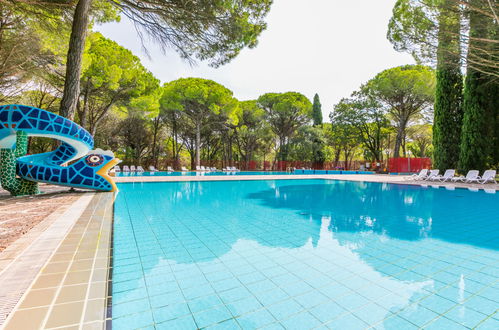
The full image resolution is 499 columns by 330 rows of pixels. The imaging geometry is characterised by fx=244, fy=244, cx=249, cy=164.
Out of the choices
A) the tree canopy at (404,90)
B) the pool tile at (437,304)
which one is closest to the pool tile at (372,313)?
the pool tile at (437,304)

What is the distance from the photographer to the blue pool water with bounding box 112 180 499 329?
1824 mm

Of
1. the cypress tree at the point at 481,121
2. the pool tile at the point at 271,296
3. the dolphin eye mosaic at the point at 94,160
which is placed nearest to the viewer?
the pool tile at the point at 271,296

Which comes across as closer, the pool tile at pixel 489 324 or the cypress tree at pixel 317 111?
the pool tile at pixel 489 324

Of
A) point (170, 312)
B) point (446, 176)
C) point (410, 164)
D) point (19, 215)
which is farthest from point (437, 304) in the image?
point (410, 164)

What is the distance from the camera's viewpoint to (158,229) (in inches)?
164

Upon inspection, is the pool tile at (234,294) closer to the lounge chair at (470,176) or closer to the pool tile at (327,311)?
the pool tile at (327,311)

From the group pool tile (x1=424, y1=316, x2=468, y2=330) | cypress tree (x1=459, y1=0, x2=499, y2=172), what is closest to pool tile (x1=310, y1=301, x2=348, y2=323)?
pool tile (x1=424, y1=316, x2=468, y2=330)

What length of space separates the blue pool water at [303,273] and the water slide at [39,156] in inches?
123

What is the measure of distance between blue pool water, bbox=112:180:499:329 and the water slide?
313 centimetres

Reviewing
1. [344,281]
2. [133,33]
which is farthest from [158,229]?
[133,33]

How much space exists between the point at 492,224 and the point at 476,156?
11220mm

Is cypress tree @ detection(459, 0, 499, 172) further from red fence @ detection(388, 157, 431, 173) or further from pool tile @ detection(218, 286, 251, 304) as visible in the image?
pool tile @ detection(218, 286, 251, 304)

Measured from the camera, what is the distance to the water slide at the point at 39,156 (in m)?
5.84

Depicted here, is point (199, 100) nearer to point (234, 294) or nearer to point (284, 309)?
point (234, 294)
